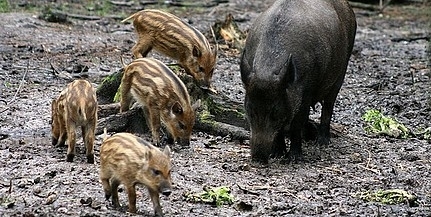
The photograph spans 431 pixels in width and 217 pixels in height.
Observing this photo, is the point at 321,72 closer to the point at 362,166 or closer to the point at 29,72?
the point at 362,166

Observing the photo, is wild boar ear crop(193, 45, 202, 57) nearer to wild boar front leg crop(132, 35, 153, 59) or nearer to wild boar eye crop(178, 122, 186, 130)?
wild boar front leg crop(132, 35, 153, 59)

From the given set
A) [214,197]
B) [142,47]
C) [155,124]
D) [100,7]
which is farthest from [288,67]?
[100,7]

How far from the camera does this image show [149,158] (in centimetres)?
619

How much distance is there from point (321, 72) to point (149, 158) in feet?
9.18

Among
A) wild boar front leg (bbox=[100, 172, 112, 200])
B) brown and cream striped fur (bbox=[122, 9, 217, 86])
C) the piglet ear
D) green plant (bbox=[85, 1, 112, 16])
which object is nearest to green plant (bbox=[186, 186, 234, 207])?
wild boar front leg (bbox=[100, 172, 112, 200])

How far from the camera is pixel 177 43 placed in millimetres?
9883

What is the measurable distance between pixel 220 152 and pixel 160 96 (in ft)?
2.50

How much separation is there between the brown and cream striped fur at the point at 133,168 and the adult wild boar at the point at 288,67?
1.85 meters

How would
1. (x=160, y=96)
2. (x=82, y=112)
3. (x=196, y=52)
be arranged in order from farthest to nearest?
(x=196, y=52) → (x=160, y=96) → (x=82, y=112)

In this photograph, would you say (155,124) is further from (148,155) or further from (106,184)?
(148,155)

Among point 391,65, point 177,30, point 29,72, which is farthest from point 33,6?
point 177,30

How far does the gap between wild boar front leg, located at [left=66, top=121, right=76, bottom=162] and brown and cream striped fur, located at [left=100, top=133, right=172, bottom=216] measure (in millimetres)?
1134

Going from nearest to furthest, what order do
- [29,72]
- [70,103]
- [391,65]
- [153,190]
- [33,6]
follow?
[153,190]
[70,103]
[29,72]
[391,65]
[33,6]

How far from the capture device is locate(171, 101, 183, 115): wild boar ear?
333 inches
